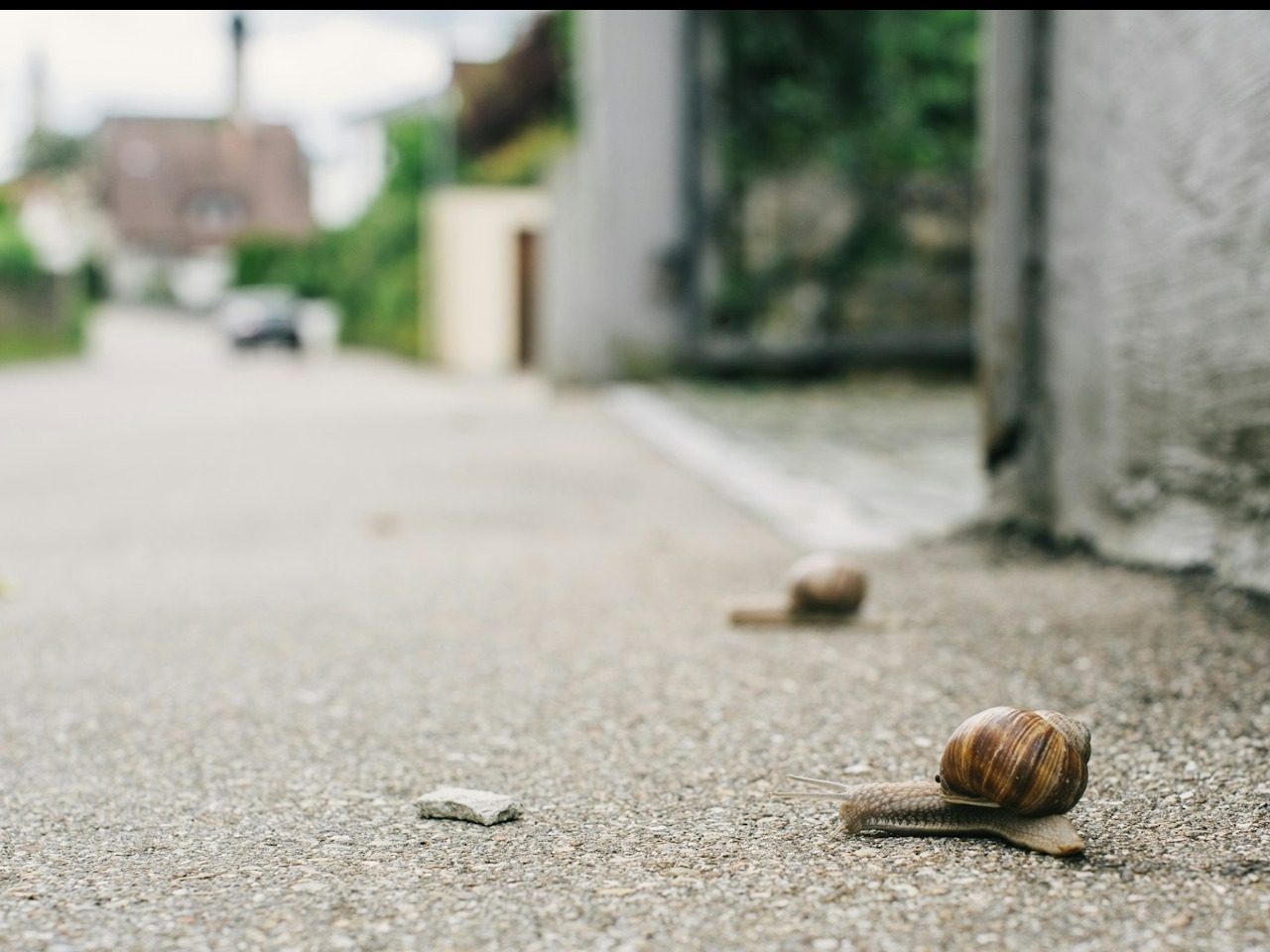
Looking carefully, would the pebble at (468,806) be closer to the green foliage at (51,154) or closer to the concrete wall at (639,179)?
the concrete wall at (639,179)

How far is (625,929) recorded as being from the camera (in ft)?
5.64

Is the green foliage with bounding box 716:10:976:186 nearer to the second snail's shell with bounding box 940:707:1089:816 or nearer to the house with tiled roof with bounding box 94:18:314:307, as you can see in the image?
the second snail's shell with bounding box 940:707:1089:816

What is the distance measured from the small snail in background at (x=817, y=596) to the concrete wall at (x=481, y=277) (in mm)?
17847

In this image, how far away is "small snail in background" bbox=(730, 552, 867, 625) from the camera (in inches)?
135

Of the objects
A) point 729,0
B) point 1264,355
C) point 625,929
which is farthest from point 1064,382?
point 625,929

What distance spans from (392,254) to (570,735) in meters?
24.5

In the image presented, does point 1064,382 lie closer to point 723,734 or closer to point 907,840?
point 723,734

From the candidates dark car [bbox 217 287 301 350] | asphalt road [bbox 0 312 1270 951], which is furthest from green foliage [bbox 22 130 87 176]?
asphalt road [bbox 0 312 1270 951]

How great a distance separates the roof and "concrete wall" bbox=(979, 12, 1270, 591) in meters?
63.8

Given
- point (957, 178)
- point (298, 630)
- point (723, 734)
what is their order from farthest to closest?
point (957, 178) → point (298, 630) → point (723, 734)

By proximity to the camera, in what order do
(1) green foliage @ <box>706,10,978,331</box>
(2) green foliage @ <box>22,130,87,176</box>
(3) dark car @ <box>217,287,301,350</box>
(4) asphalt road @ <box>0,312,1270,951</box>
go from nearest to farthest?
(4) asphalt road @ <box>0,312,1270,951</box>, (1) green foliage @ <box>706,10,978,331</box>, (3) dark car @ <box>217,287,301,350</box>, (2) green foliage @ <box>22,130,87,176</box>

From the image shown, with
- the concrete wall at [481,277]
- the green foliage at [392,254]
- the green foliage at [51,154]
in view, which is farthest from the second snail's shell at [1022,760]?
the green foliage at [51,154]

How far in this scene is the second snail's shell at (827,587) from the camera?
3.43 m

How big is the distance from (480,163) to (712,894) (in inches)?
830
